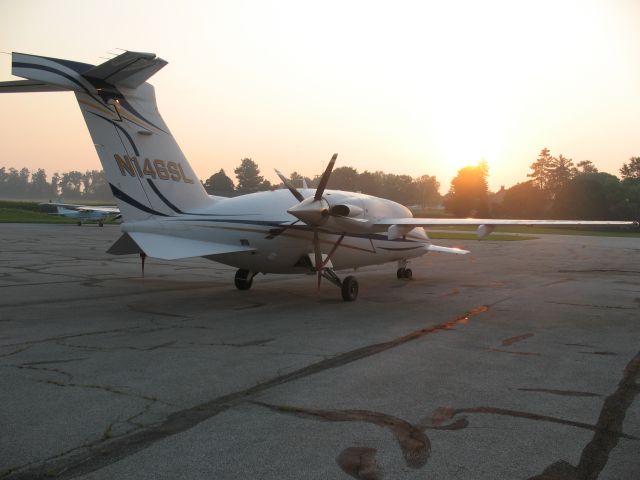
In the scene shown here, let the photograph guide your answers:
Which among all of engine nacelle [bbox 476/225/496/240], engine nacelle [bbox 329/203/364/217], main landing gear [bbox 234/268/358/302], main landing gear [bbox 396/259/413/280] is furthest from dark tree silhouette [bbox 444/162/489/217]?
engine nacelle [bbox 329/203/364/217]

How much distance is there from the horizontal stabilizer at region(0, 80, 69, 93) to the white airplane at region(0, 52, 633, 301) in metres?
0.02

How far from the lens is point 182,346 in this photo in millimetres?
9281

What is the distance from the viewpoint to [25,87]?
1289 centimetres

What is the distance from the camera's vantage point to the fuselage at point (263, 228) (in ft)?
46.1

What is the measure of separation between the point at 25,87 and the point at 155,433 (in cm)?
1091

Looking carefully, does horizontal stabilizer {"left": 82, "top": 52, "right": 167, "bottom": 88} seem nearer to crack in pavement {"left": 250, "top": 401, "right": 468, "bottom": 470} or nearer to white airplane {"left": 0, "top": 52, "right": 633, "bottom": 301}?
white airplane {"left": 0, "top": 52, "right": 633, "bottom": 301}

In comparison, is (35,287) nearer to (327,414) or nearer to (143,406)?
(143,406)

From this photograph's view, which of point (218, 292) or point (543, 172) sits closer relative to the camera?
point (218, 292)

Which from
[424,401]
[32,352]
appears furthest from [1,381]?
[424,401]

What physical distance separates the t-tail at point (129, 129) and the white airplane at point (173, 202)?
2 centimetres

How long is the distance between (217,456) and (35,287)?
13.7 m

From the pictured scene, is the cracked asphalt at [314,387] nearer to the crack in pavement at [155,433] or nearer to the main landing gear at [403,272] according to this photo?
the crack in pavement at [155,433]

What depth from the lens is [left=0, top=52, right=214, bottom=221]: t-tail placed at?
1234 cm

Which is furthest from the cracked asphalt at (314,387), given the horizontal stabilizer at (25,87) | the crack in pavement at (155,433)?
the horizontal stabilizer at (25,87)
